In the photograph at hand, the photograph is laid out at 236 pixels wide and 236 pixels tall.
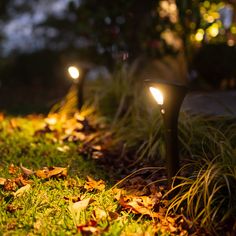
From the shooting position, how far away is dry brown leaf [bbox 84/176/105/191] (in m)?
A: 3.38

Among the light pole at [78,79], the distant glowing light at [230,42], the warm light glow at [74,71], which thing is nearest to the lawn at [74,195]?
the light pole at [78,79]

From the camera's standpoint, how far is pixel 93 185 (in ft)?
11.3

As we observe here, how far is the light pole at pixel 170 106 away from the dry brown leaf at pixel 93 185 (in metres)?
0.59

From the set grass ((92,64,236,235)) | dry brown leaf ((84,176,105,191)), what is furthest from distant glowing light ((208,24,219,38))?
dry brown leaf ((84,176,105,191))

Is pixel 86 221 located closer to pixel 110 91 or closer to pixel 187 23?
pixel 110 91

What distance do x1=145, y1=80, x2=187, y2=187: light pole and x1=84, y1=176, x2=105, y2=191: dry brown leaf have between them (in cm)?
59

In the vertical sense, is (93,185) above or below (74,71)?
below

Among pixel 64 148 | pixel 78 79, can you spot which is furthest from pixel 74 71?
pixel 64 148

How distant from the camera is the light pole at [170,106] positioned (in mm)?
2906

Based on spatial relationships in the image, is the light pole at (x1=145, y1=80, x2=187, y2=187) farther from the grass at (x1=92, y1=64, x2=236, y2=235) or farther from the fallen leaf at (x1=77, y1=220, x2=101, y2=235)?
the fallen leaf at (x1=77, y1=220, x2=101, y2=235)

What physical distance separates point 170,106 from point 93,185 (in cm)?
100

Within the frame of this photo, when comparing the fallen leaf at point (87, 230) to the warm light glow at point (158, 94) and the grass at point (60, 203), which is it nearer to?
the grass at point (60, 203)

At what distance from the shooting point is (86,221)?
2850 millimetres

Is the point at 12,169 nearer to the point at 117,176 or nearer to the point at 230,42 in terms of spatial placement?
the point at 117,176
